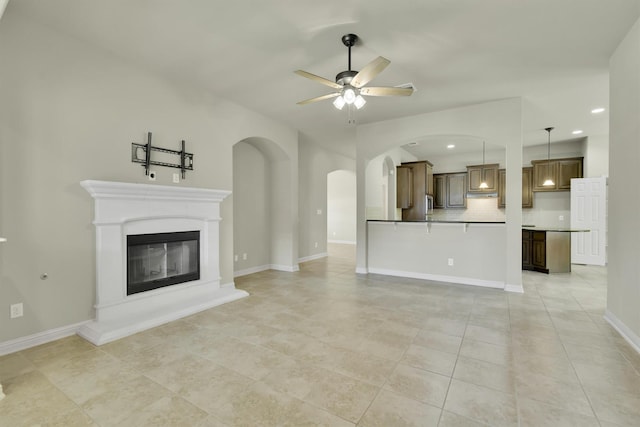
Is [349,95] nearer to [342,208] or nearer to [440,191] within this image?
[440,191]

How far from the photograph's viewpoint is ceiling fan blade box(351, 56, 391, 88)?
8.20ft

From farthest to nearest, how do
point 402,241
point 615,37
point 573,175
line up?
point 573,175
point 402,241
point 615,37

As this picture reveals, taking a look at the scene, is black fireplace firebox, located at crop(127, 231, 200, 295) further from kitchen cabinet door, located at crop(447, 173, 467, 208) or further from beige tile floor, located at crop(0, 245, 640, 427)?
kitchen cabinet door, located at crop(447, 173, 467, 208)

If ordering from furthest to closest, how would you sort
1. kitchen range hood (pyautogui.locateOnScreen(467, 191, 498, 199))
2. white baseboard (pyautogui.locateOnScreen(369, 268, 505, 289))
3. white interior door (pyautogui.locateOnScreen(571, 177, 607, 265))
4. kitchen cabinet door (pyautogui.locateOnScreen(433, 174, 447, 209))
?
kitchen cabinet door (pyautogui.locateOnScreen(433, 174, 447, 209))
kitchen range hood (pyautogui.locateOnScreen(467, 191, 498, 199))
white interior door (pyautogui.locateOnScreen(571, 177, 607, 265))
white baseboard (pyautogui.locateOnScreen(369, 268, 505, 289))

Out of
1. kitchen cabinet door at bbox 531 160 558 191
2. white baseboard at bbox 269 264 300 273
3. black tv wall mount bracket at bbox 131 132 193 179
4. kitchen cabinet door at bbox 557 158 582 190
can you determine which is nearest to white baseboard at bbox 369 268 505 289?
white baseboard at bbox 269 264 300 273

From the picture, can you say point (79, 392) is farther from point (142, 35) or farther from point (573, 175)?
point (573, 175)

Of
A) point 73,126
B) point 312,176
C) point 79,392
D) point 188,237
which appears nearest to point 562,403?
point 79,392

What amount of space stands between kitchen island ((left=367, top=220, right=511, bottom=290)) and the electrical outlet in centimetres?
486

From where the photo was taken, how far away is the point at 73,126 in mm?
2988

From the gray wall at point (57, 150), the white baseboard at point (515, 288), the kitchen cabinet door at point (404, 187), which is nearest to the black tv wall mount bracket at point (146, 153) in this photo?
the gray wall at point (57, 150)

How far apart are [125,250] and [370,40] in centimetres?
345

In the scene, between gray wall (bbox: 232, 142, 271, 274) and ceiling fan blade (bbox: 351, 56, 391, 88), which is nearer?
ceiling fan blade (bbox: 351, 56, 391, 88)

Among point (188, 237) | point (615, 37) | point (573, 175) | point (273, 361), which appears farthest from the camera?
point (573, 175)

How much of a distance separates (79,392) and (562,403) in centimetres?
321
